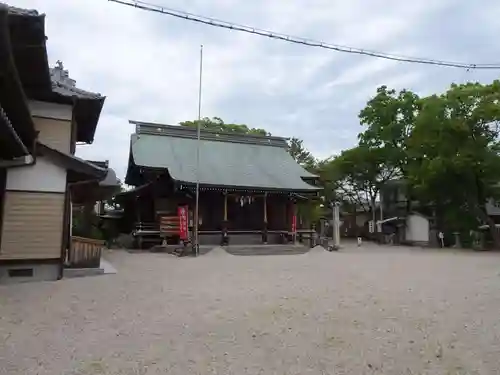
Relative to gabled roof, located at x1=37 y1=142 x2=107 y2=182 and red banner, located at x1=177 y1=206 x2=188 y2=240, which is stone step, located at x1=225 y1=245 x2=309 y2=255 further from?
gabled roof, located at x1=37 y1=142 x2=107 y2=182

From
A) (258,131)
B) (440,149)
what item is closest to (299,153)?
(258,131)

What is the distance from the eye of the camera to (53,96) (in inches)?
Answer: 416

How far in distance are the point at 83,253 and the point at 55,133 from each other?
2.95 m

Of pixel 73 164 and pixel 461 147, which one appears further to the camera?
pixel 461 147

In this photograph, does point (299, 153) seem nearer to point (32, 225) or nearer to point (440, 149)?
point (440, 149)

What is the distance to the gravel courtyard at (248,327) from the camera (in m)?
4.02

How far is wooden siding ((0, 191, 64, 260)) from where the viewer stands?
29.0 feet

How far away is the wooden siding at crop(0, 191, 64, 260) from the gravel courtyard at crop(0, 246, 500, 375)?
765 millimetres

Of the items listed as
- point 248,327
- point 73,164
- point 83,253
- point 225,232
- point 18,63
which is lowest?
point 248,327

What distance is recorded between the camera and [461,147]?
75.5 ft

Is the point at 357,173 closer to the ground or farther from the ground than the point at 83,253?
farther from the ground

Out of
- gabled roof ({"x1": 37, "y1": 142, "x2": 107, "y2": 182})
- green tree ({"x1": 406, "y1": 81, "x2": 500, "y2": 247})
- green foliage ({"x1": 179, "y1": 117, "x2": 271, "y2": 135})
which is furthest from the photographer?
green foliage ({"x1": 179, "y1": 117, "x2": 271, "y2": 135})

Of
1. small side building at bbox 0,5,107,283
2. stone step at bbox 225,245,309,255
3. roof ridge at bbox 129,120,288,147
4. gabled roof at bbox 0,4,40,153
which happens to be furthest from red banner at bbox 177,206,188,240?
gabled roof at bbox 0,4,40,153

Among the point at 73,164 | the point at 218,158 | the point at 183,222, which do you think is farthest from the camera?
the point at 218,158
